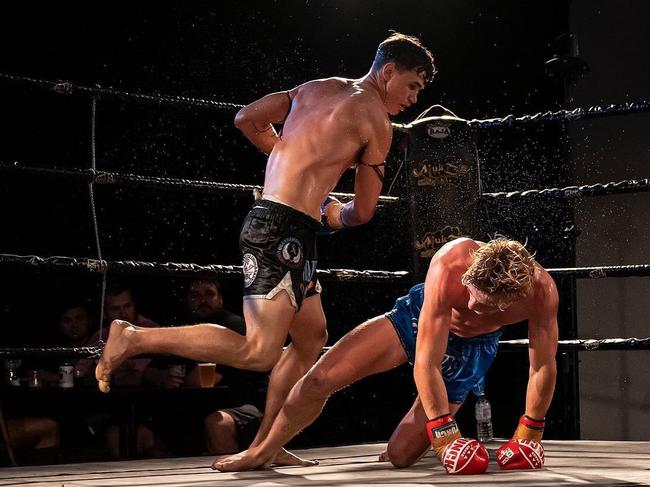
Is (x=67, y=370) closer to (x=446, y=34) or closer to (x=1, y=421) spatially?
(x=1, y=421)

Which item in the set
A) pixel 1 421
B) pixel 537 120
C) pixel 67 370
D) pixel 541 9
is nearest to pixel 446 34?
pixel 541 9

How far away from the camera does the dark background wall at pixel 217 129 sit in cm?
401

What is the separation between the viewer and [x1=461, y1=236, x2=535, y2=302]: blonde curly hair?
213cm

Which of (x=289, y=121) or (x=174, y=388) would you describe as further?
(x=174, y=388)

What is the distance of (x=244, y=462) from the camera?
2.41 metres

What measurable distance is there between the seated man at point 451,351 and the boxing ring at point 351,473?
0.07 meters

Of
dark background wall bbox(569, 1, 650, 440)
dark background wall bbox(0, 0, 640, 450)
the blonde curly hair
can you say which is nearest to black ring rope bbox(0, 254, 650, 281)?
the blonde curly hair

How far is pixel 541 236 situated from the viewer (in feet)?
15.3

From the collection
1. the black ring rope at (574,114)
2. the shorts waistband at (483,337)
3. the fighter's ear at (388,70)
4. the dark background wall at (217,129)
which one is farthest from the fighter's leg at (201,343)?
the dark background wall at (217,129)

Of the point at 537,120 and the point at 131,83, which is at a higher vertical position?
the point at 131,83

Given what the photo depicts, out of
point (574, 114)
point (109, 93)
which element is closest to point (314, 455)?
point (109, 93)

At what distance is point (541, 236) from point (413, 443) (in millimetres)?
2474

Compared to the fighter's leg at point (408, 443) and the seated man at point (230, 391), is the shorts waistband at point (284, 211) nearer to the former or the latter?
the fighter's leg at point (408, 443)

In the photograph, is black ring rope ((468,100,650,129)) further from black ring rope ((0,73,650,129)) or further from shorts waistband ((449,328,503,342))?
shorts waistband ((449,328,503,342))
